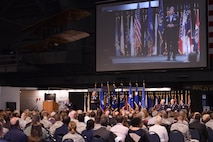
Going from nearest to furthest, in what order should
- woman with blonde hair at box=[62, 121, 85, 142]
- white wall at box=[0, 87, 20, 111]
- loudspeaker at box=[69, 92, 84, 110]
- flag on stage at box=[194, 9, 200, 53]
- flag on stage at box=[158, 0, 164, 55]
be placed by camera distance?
woman with blonde hair at box=[62, 121, 85, 142]
flag on stage at box=[194, 9, 200, 53]
flag on stage at box=[158, 0, 164, 55]
white wall at box=[0, 87, 20, 111]
loudspeaker at box=[69, 92, 84, 110]

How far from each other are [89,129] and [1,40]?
76.4ft

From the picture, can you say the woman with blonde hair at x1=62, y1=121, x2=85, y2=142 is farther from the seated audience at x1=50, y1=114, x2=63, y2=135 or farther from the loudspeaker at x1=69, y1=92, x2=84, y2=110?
the loudspeaker at x1=69, y1=92, x2=84, y2=110

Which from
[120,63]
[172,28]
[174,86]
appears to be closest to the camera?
[172,28]

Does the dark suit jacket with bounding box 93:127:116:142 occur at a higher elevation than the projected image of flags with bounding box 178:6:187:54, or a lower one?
lower

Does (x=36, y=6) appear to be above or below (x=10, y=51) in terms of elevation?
above

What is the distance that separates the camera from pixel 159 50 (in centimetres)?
1778

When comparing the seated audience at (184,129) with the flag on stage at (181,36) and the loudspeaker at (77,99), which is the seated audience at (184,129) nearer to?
the flag on stage at (181,36)

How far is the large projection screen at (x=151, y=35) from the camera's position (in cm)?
1694

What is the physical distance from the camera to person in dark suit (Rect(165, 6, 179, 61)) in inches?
685

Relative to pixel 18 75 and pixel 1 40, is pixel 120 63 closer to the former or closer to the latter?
pixel 18 75

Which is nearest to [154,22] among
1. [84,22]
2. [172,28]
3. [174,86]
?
[172,28]

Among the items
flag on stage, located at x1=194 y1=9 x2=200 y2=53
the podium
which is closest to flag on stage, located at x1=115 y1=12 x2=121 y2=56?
flag on stage, located at x1=194 y1=9 x2=200 y2=53

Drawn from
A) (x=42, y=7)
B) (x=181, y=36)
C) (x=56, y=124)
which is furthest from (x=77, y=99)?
(x=56, y=124)

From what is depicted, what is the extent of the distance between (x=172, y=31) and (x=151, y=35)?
107cm
